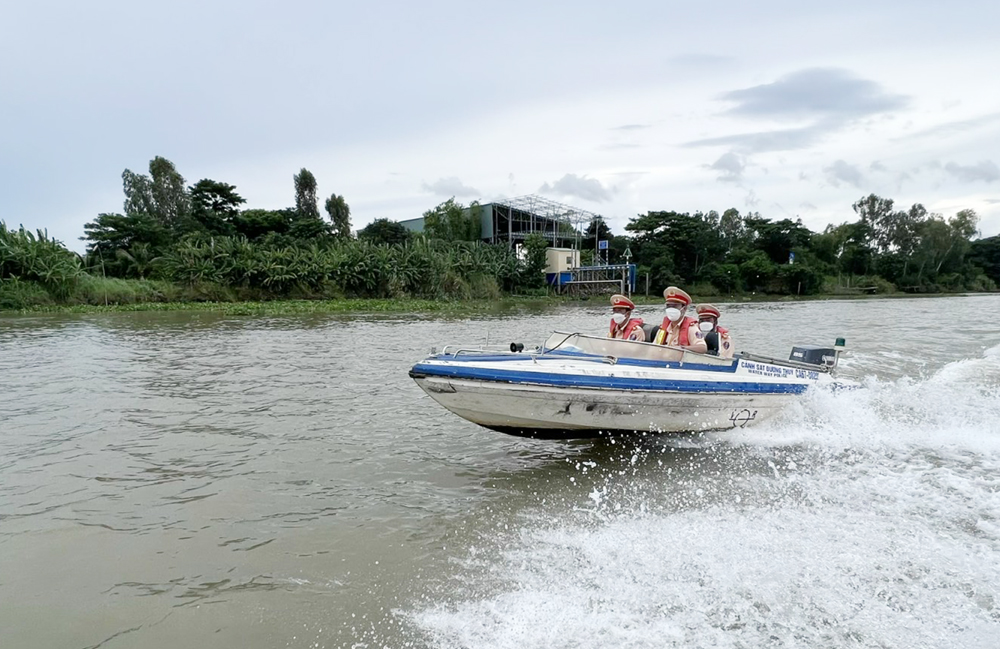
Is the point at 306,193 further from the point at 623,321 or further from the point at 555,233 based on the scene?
the point at 623,321

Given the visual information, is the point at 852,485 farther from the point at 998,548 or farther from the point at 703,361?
the point at 703,361

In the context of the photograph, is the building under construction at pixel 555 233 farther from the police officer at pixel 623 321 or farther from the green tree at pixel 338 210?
the police officer at pixel 623 321

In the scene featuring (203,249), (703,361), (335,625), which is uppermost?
(203,249)

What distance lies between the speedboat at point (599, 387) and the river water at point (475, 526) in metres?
0.44

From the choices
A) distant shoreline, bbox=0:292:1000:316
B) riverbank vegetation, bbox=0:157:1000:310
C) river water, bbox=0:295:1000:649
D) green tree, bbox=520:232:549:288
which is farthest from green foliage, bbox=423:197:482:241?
river water, bbox=0:295:1000:649

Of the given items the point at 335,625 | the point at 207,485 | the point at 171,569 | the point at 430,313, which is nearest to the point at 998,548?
the point at 335,625

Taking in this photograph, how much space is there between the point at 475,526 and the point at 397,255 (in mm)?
37380

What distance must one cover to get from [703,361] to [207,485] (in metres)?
5.69

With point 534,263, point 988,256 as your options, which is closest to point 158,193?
point 534,263

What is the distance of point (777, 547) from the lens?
4.66 meters

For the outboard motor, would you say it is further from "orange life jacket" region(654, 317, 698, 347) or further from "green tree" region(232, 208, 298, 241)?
"green tree" region(232, 208, 298, 241)

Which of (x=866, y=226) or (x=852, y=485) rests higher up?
(x=866, y=226)

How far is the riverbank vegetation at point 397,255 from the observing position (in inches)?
1344

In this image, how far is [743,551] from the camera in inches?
181
